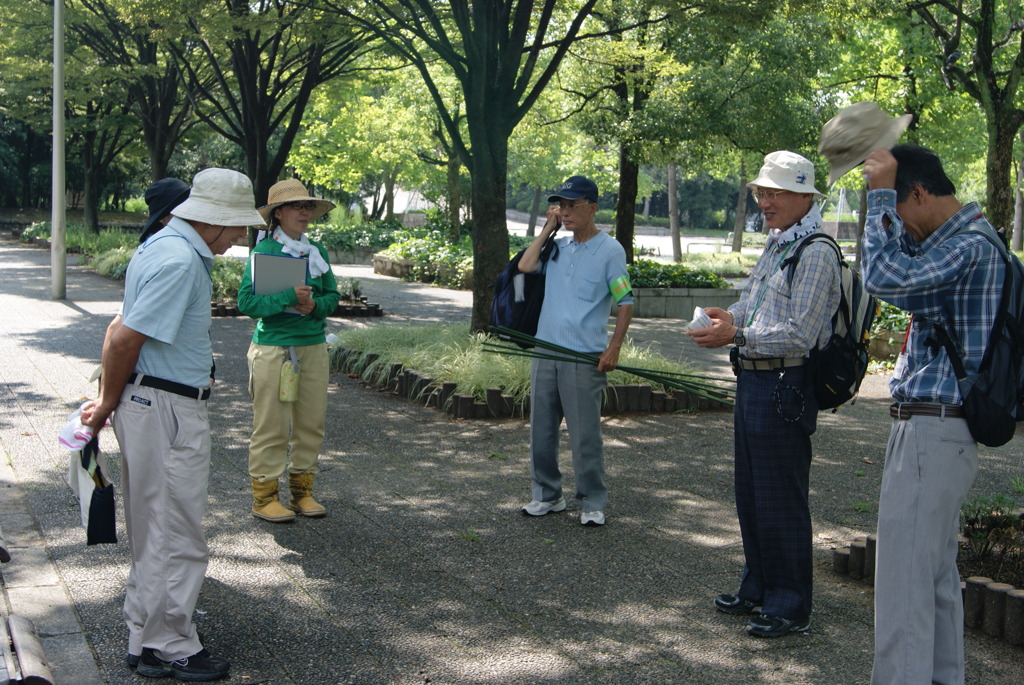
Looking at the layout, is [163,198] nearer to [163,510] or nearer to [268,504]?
[163,510]

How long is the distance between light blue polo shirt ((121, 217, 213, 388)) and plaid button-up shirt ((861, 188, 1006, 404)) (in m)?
2.48

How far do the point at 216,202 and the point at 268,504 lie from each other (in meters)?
2.38

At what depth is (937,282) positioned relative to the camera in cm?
327

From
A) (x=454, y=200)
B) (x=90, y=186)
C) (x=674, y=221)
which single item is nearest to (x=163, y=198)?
(x=454, y=200)

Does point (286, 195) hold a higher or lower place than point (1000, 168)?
lower

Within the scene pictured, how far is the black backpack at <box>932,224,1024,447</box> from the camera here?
3254 mm

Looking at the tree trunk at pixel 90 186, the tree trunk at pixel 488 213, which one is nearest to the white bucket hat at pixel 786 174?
the tree trunk at pixel 488 213

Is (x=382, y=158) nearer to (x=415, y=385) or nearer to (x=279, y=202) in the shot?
(x=415, y=385)

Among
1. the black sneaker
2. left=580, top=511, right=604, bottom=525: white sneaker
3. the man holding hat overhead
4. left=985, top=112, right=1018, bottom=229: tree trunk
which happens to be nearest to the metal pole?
left=580, top=511, right=604, bottom=525: white sneaker

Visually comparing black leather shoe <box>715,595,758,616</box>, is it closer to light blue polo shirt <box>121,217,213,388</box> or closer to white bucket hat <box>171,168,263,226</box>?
light blue polo shirt <box>121,217,213,388</box>

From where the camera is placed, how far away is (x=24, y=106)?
31922mm

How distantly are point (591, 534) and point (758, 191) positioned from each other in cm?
233

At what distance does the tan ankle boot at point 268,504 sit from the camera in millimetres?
5848

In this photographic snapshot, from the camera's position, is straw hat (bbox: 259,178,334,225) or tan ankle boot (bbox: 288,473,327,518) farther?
tan ankle boot (bbox: 288,473,327,518)
